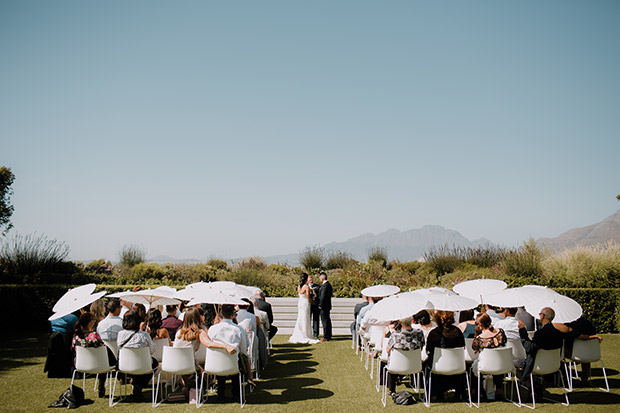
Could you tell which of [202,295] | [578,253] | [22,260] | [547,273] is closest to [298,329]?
[202,295]

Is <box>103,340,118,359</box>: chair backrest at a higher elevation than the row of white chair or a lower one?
higher

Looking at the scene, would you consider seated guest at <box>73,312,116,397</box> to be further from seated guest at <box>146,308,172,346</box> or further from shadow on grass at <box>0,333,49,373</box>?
shadow on grass at <box>0,333,49,373</box>

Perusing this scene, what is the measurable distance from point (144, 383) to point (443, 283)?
1166cm

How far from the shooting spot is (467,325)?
300 inches

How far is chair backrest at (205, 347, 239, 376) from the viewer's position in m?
6.76

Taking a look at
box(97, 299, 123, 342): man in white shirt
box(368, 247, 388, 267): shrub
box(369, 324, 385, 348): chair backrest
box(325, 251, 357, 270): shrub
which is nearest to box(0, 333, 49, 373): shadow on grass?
box(97, 299, 123, 342): man in white shirt

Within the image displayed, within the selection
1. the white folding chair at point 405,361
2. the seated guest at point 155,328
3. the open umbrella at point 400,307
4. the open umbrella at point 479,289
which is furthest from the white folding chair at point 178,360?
the open umbrella at point 479,289

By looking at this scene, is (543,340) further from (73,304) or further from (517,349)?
(73,304)

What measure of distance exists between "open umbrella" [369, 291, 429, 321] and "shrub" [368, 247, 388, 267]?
582 inches

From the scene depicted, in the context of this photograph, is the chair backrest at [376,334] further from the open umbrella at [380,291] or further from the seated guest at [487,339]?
the seated guest at [487,339]

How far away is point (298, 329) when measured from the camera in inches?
499

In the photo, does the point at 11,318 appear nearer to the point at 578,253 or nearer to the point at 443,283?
the point at 443,283

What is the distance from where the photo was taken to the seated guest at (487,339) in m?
6.84

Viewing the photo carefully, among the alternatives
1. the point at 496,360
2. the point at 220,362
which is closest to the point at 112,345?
the point at 220,362
